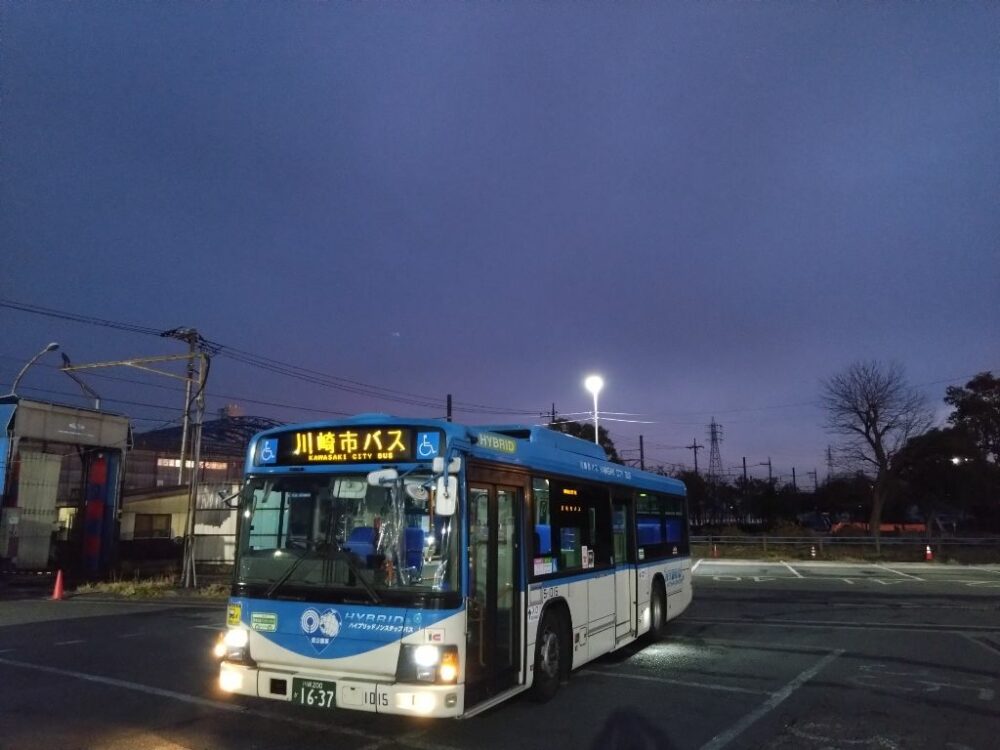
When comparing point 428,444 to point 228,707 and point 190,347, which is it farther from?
point 190,347

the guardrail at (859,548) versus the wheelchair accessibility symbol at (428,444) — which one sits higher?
the wheelchair accessibility symbol at (428,444)

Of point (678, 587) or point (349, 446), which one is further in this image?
point (678, 587)

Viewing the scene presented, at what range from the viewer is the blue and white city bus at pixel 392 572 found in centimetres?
600

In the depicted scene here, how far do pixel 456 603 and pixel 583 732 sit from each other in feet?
6.24

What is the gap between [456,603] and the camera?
20.1 ft

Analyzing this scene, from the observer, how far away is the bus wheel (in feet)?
25.0

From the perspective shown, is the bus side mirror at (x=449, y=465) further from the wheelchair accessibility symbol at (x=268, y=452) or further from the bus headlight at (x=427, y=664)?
the wheelchair accessibility symbol at (x=268, y=452)

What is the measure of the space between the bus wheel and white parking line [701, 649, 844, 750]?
1889mm

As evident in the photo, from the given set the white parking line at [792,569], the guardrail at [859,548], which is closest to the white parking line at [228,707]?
the white parking line at [792,569]

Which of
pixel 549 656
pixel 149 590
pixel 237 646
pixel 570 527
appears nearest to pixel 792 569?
pixel 149 590

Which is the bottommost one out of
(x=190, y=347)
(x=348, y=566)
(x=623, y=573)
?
(x=623, y=573)

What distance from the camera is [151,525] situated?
3853 centimetres

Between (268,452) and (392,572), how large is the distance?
191cm

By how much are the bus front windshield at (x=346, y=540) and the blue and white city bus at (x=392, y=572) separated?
0.04 feet
